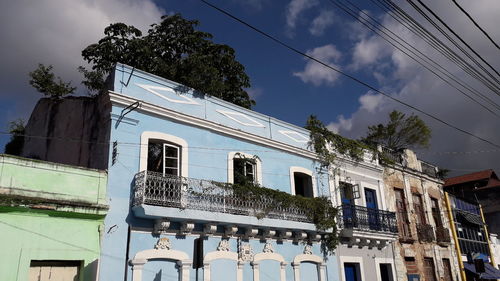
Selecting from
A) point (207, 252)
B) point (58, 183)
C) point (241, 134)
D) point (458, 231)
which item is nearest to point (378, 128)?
point (458, 231)

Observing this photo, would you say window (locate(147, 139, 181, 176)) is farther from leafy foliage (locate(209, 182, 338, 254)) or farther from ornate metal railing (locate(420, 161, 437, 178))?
ornate metal railing (locate(420, 161, 437, 178))

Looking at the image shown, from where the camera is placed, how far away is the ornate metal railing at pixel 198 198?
10273 mm

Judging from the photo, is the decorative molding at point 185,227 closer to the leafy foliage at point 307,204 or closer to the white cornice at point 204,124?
the leafy foliage at point 307,204

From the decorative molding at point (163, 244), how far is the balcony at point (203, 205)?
0.58m

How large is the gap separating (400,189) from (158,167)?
12271 millimetres

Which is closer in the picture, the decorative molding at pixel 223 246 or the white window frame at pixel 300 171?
the decorative molding at pixel 223 246

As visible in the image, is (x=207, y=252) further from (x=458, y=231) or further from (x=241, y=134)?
(x=458, y=231)

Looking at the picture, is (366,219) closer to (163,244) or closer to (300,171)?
(300,171)

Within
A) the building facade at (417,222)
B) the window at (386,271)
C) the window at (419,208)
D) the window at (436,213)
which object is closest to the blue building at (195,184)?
the window at (386,271)

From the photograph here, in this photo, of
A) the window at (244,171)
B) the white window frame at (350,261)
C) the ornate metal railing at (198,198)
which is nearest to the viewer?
the ornate metal railing at (198,198)

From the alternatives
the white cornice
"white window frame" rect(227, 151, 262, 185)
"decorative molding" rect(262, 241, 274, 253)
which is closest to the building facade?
the white cornice

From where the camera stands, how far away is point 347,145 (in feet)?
57.5

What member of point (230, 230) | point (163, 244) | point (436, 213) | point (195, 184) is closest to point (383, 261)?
point (436, 213)

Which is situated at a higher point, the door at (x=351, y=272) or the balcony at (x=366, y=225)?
the balcony at (x=366, y=225)
